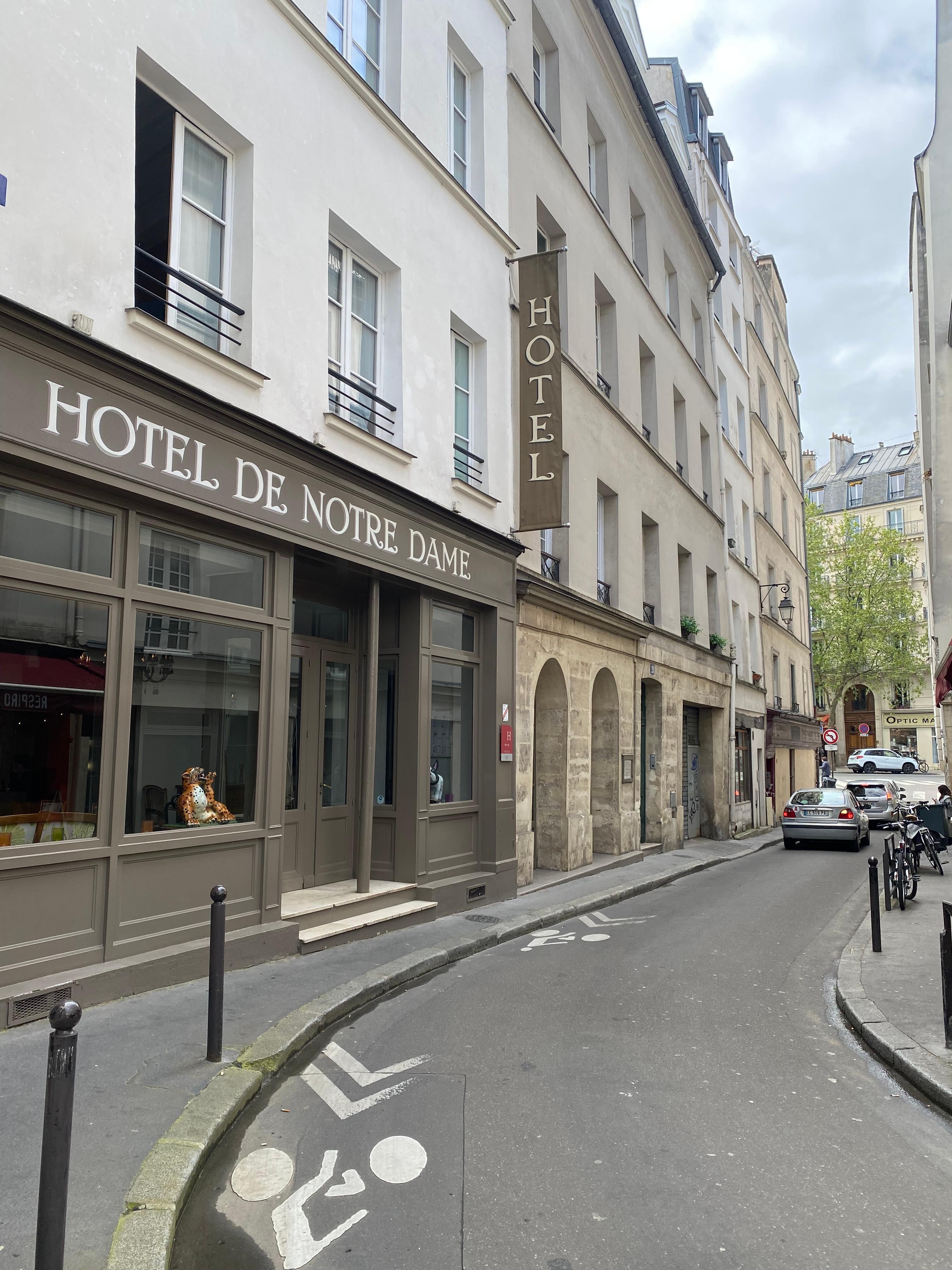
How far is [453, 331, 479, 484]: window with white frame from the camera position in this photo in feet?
37.3

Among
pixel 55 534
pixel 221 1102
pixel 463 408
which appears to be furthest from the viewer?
pixel 463 408

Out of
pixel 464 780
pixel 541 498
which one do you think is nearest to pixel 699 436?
pixel 541 498

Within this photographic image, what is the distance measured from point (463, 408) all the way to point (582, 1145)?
359 inches

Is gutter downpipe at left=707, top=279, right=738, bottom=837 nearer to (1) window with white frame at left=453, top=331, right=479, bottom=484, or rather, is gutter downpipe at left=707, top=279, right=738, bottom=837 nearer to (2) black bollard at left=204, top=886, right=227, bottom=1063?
(1) window with white frame at left=453, top=331, right=479, bottom=484

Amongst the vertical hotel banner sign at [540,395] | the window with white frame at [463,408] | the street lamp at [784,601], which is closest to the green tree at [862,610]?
the street lamp at [784,601]

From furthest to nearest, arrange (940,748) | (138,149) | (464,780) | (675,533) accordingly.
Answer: (940,748) → (675,533) → (464,780) → (138,149)

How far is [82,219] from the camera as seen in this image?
619 cm

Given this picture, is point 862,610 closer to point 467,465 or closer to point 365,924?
point 467,465

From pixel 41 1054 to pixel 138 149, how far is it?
640 cm

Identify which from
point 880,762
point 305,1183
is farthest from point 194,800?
point 880,762

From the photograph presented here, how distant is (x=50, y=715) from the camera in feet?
19.9

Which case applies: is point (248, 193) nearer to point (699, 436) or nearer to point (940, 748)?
point (699, 436)

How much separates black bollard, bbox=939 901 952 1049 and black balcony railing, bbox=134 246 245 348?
6.55m

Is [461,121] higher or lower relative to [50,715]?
higher
